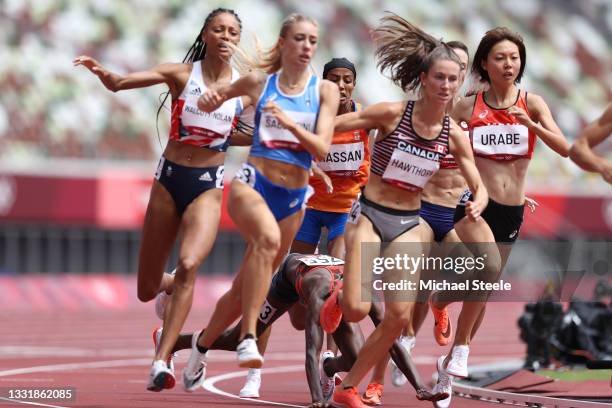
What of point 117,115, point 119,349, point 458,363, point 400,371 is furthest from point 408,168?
point 117,115

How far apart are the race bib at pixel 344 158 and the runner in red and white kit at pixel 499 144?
125 centimetres

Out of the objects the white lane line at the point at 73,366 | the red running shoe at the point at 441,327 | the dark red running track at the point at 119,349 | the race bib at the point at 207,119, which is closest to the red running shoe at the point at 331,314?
the dark red running track at the point at 119,349

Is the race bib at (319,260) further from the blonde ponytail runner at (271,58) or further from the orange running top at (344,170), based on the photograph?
the blonde ponytail runner at (271,58)

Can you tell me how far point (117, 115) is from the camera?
2883cm

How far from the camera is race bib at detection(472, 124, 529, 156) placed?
425 inches

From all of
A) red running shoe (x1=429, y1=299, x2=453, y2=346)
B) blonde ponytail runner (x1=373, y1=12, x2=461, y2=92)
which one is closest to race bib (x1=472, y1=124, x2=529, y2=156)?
blonde ponytail runner (x1=373, y1=12, x2=461, y2=92)

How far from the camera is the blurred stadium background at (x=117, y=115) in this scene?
27125 mm

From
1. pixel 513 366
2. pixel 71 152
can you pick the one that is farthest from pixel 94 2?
pixel 513 366

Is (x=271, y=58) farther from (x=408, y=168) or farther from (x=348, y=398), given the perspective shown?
(x=348, y=398)

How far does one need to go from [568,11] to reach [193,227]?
29.9 metres

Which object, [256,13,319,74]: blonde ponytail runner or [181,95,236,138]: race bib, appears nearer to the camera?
[256,13,319,74]: blonde ponytail runner

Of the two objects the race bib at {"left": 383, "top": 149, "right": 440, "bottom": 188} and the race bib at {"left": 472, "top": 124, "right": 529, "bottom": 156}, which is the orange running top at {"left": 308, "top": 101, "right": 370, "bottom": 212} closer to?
the race bib at {"left": 472, "top": 124, "right": 529, "bottom": 156}

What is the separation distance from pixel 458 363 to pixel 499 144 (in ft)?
5.79

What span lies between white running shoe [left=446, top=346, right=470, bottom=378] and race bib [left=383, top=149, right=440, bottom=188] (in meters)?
1.73
